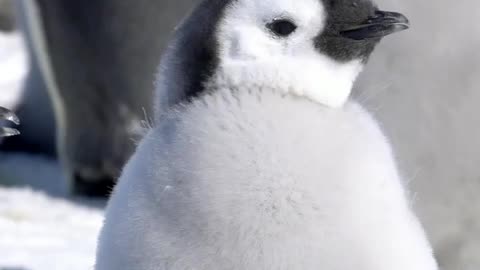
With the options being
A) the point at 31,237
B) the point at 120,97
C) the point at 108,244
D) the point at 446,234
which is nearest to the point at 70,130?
the point at 120,97

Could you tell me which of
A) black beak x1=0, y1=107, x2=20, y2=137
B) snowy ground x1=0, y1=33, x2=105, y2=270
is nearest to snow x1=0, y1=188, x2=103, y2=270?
snowy ground x1=0, y1=33, x2=105, y2=270

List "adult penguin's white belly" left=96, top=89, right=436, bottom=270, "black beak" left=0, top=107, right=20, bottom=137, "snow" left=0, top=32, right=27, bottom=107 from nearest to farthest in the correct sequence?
1. "adult penguin's white belly" left=96, top=89, right=436, bottom=270
2. "black beak" left=0, top=107, right=20, bottom=137
3. "snow" left=0, top=32, right=27, bottom=107

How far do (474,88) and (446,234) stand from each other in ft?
1.02

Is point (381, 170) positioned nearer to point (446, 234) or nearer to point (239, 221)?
point (239, 221)

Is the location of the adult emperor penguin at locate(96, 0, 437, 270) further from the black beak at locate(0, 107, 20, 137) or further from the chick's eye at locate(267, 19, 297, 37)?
the black beak at locate(0, 107, 20, 137)

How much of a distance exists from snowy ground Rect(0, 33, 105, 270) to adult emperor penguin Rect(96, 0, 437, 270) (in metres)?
0.96

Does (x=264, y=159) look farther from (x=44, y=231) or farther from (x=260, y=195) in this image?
(x=44, y=231)

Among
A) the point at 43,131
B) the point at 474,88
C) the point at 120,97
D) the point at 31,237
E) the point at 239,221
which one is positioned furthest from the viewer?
the point at 43,131

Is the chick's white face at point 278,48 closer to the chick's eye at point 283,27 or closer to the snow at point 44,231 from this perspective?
the chick's eye at point 283,27

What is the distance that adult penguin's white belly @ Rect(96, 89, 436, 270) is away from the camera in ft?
4.60

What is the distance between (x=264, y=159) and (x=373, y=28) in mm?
208

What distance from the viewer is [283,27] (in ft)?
4.67

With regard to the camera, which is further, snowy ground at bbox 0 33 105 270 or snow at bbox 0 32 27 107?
snow at bbox 0 32 27 107

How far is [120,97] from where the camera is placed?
378 centimetres
